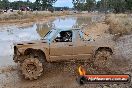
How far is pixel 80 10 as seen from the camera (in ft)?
514

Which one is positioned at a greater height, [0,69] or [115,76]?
[115,76]

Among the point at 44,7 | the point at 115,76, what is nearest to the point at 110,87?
the point at 115,76

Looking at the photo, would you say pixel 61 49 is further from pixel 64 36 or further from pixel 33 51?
pixel 33 51

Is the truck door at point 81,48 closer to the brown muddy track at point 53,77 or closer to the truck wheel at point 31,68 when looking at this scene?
the brown muddy track at point 53,77

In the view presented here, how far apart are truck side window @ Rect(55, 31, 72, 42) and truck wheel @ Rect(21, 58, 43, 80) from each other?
1.16 m

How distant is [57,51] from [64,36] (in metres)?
0.73

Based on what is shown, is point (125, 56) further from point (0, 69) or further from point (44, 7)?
point (44, 7)

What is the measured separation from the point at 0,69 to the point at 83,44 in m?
4.01

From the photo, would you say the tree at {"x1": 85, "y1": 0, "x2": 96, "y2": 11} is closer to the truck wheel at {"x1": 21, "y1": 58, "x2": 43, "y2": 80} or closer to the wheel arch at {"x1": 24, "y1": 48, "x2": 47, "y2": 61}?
the wheel arch at {"x1": 24, "y1": 48, "x2": 47, "y2": 61}

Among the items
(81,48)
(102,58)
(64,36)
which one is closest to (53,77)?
(81,48)

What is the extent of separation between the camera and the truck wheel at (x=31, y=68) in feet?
37.4

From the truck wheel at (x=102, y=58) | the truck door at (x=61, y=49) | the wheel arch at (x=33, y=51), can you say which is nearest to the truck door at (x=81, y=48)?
the truck door at (x=61, y=49)

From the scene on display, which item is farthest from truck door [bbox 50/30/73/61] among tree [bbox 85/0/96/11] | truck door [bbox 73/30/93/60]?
tree [bbox 85/0/96/11]

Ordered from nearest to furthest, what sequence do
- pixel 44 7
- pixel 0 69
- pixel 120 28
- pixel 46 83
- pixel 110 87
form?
pixel 110 87, pixel 46 83, pixel 0 69, pixel 120 28, pixel 44 7
